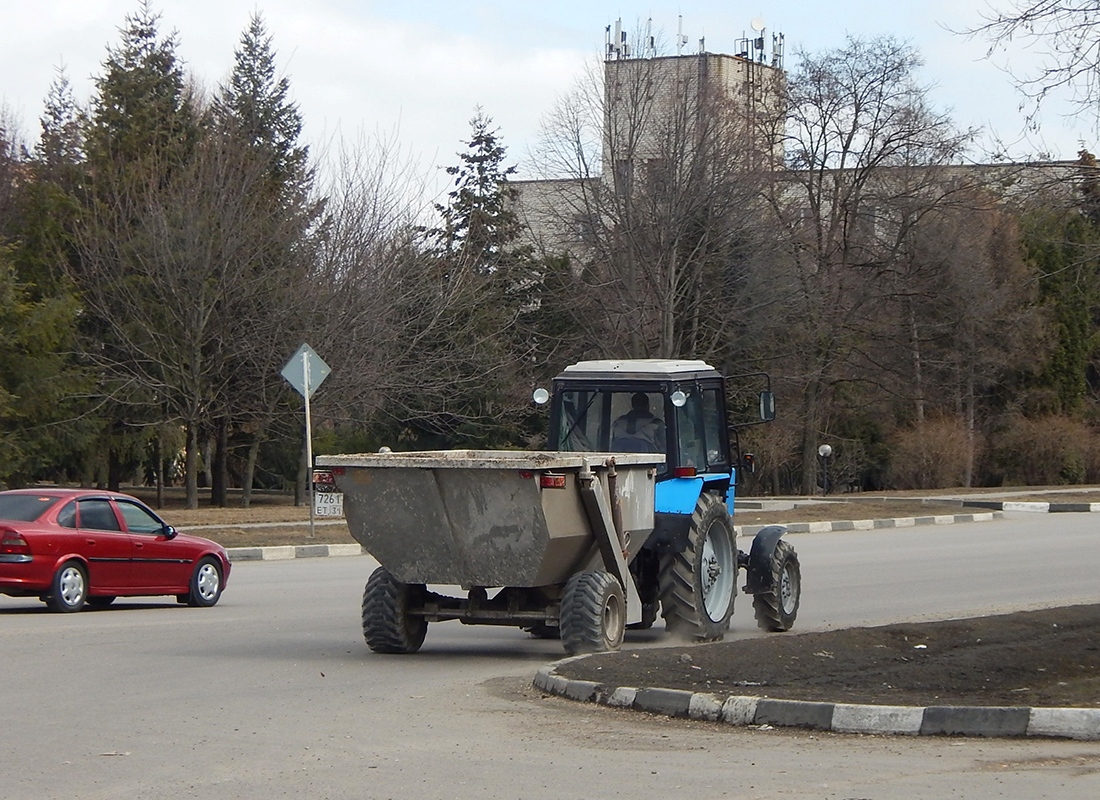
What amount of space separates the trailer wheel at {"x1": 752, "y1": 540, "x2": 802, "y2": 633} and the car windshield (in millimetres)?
7406

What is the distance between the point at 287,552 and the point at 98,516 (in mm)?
8006

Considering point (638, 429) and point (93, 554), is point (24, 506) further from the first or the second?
point (638, 429)

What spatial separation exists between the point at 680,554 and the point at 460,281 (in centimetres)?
3028

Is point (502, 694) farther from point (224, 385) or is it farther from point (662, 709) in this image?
point (224, 385)

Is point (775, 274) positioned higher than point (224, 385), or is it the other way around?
point (775, 274)

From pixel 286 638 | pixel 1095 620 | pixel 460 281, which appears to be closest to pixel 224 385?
pixel 460 281

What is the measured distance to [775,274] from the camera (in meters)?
42.2

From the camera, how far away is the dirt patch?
895 cm

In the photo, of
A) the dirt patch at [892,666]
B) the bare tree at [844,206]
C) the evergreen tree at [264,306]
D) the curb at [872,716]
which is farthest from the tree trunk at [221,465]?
the curb at [872,716]

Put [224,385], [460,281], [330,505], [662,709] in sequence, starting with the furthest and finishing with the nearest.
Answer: [460,281]
[224,385]
[330,505]
[662,709]

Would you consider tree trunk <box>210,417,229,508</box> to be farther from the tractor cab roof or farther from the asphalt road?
the tractor cab roof

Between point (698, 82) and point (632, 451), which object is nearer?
point (632, 451)

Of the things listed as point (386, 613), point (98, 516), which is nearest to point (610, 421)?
point (386, 613)

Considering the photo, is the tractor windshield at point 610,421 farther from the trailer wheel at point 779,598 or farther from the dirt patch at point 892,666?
the dirt patch at point 892,666
